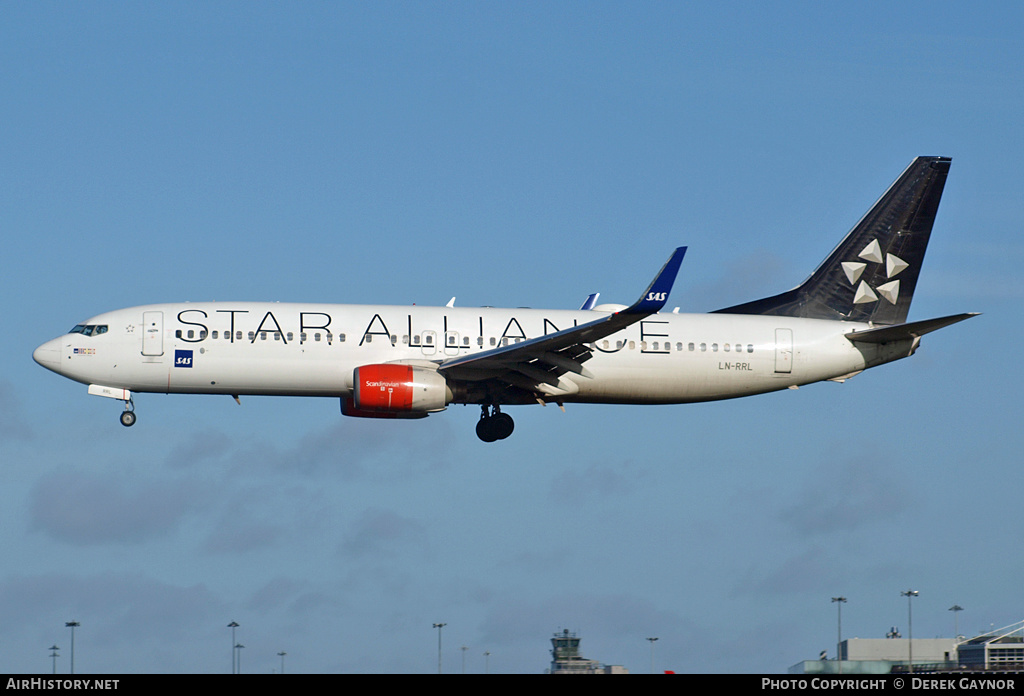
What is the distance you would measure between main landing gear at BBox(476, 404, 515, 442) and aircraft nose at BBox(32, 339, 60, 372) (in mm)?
14318

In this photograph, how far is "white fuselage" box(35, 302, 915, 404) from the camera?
140ft

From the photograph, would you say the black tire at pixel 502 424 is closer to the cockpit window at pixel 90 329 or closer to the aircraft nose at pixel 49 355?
the cockpit window at pixel 90 329

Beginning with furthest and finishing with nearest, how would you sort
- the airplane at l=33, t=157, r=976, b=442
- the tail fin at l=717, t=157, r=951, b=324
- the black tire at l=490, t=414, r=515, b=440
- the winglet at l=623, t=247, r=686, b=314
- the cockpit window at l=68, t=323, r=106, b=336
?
the tail fin at l=717, t=157, r=951, b=324 → the black tire at l=490, t=414, r=515, b=440 → the cockpit window at l=68, t=323, r=106, b=336 → the airplane at l=33, t=157, r=976, b=442 → the winglet at l=623, t=247, r=686, b=314

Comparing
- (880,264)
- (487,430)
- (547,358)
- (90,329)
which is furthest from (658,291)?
(90,329)

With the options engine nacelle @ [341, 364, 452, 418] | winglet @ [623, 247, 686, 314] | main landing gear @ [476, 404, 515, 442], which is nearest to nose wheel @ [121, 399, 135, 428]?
engine nacelle @ [341, 364, 452, 418]

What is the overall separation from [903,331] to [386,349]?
697 inches

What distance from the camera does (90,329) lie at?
144 feet

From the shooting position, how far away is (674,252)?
3884 centimetres

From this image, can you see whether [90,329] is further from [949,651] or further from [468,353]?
[949,651]

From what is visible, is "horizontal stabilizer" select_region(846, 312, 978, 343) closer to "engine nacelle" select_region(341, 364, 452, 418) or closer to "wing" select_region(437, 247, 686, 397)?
"wing" select_region(437, 247, 686, 397)

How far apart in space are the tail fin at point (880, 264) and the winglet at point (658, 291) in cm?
1000
